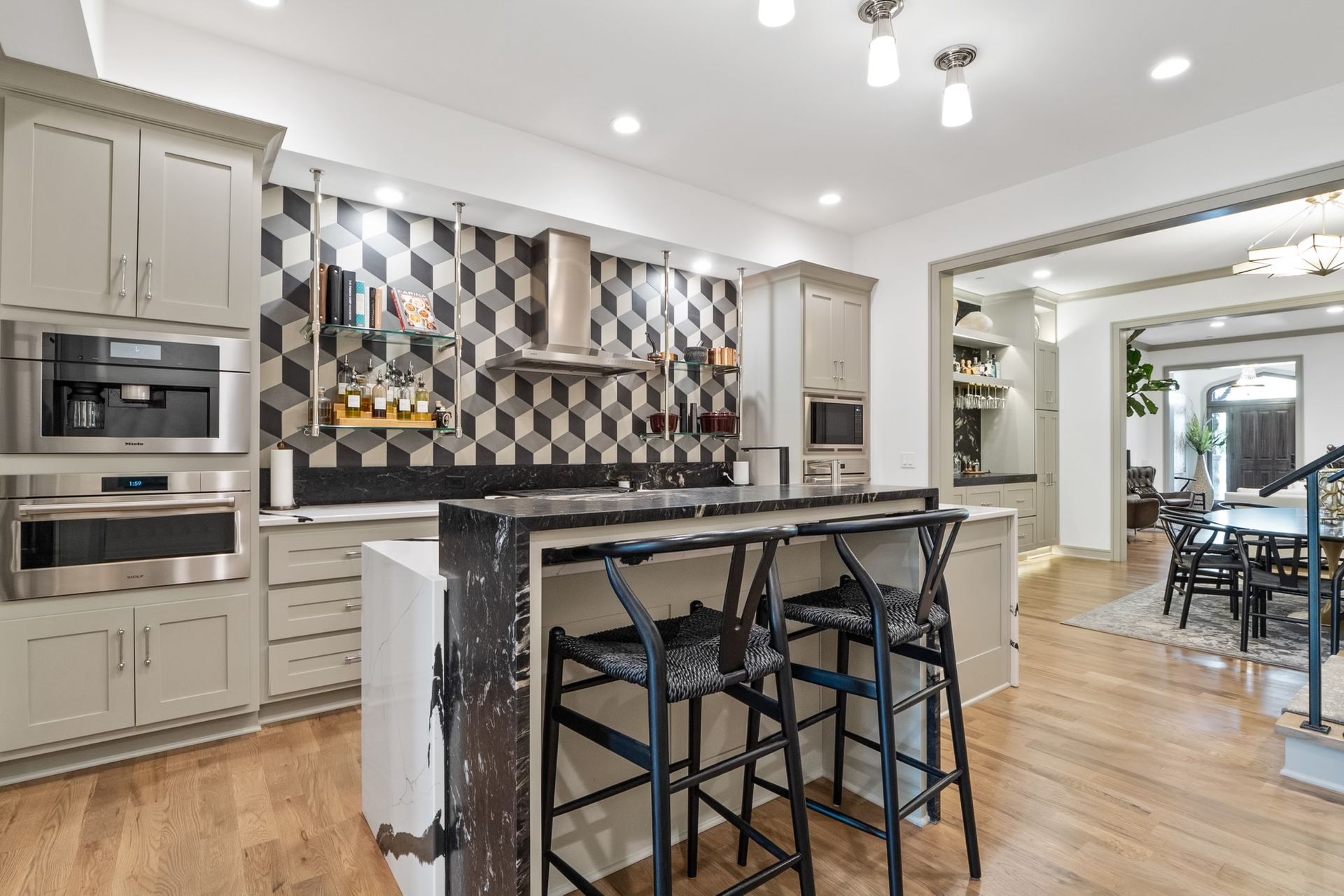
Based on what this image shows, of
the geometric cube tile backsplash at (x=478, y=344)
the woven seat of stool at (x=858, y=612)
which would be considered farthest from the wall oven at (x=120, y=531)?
the woven seat of stool at (x=858, y=612)

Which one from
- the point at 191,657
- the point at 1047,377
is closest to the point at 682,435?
the point at 191,657

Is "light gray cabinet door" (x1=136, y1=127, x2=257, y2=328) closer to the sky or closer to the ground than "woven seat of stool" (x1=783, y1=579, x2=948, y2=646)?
closer to the sky

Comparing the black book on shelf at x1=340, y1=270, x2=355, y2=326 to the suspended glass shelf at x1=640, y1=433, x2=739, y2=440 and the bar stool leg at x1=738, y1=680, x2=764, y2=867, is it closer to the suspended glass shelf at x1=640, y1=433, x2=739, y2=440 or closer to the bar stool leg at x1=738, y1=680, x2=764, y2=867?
the suspended glass shelf at x1=640, y1=433, x2=739, y2=440

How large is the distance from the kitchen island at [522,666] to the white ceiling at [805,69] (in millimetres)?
2021

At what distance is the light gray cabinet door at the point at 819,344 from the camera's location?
4.70 metres

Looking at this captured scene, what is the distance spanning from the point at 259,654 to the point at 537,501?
198cm

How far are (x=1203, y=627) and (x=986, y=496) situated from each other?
231cm

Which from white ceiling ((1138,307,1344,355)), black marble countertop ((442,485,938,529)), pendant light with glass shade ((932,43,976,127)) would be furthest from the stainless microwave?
white ceiling ((1138,307,1344,355))

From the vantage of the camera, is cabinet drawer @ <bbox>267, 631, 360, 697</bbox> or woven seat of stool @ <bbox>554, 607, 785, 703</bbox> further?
cabinet drawer @ <bbox>267, 631, 360, 697</bbox>

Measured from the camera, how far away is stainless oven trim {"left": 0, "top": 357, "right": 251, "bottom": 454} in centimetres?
224

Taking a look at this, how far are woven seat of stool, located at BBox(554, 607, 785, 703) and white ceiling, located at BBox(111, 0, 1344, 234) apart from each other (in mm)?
2416

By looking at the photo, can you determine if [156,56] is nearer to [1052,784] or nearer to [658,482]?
[658,482]

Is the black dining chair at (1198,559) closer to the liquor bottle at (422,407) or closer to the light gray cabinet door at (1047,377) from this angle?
the light gray cabinet door at (1047,377)

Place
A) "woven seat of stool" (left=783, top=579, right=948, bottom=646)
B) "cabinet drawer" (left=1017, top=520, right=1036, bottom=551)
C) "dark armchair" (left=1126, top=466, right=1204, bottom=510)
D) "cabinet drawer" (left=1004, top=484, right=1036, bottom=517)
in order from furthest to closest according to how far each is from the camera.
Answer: "dark armchair" (left=1126, top=466, right=1204, bottom=510), "cabinet drawer" (left=1017, top=520, right=1036, bottom=551), "cabinet drawer" (left=1004, top=484, right=1036, bottom=517), "woven seat of stool" (left=783, top=579, right=948, bottom=646)
